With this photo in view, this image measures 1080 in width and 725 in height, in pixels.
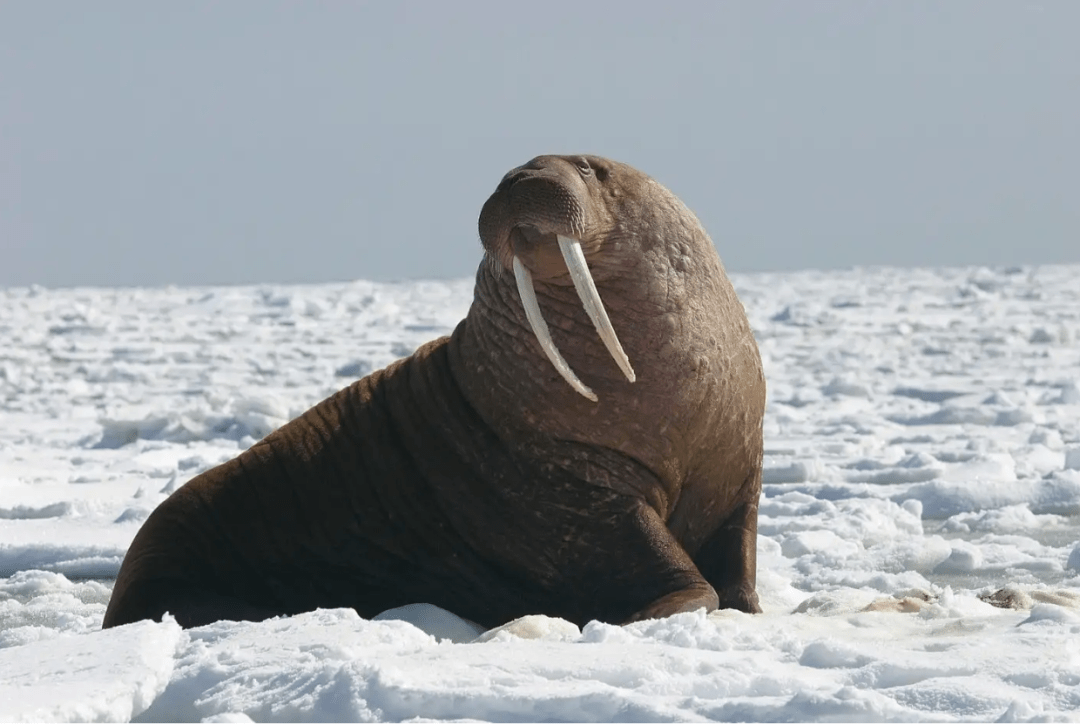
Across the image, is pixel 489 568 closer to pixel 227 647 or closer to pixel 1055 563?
pixel 227 647

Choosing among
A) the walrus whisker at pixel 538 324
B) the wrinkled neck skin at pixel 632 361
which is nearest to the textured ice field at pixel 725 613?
the wrinkled neck skin at pixel 632 361

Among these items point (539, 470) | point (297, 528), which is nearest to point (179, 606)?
point (297, 528)

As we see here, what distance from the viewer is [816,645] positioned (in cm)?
316

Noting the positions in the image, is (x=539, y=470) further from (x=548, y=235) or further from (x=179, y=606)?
(x=179, y=606)

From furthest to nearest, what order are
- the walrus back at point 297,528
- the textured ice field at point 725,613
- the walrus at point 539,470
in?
the walrus back at point 297,528 → the walrus at point 539,470 → the textured ice field at point 725,613

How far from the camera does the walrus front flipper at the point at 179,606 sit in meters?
4.43

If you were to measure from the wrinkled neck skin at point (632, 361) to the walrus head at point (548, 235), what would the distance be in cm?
9

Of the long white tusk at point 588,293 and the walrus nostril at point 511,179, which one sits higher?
the walrus nostril at point 511,179

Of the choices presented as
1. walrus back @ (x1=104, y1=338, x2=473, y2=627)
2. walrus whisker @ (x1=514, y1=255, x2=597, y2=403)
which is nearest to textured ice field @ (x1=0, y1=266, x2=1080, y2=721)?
walrus back @ (x1=104, y1=338, x2=473, y2=627)

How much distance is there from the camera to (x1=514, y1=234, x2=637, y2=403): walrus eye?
13.8ft

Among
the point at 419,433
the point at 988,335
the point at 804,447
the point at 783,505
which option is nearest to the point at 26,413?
the point at 804,447

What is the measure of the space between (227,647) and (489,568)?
4.62 feet

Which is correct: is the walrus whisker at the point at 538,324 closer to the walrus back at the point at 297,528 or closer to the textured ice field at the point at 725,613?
the walrus back at the point at 297,528

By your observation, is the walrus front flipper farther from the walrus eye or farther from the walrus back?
the walrus eye
